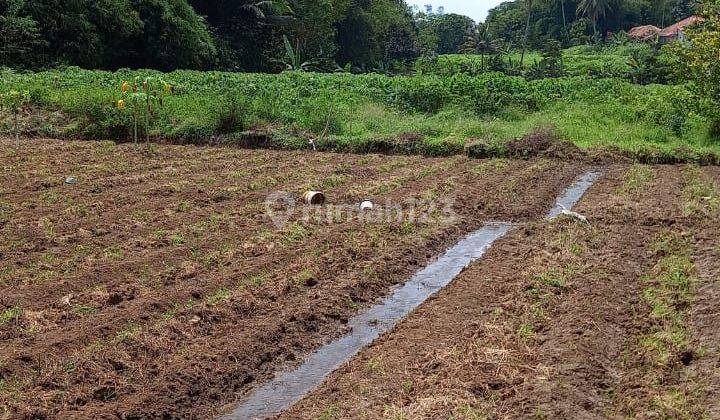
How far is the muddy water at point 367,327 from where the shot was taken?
5266 mm

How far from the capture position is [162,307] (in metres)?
6.57

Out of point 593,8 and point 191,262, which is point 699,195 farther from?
point 593,8

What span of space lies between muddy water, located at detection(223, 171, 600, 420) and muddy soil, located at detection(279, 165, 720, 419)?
21cm

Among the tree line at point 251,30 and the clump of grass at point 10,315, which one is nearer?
the clump of grass at point 10,315

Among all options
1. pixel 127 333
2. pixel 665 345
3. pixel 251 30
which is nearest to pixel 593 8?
pixel 251 30

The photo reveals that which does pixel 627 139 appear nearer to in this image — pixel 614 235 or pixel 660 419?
pixel 614 235

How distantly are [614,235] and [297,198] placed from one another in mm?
4811

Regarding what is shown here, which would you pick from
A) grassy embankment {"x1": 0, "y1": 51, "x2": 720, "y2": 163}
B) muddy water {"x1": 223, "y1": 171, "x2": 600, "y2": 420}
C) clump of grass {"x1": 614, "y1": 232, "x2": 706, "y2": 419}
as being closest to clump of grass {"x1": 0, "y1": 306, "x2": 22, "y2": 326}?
muddy water {"x1": 223, "y1": 171, "x2": 600, "y2": 420}

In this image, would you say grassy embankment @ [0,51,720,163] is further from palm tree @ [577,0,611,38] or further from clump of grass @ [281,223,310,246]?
→ palm tree @ [577,0,611,38]

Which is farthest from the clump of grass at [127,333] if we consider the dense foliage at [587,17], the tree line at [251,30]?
the dense foliage at [587,17]

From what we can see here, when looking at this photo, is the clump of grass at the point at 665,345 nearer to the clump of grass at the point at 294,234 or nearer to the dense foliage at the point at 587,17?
the clump of grass at the point at 294,234

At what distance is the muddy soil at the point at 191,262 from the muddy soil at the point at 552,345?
841 millimetres

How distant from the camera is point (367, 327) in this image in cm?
663

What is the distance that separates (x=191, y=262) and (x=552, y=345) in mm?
4176
